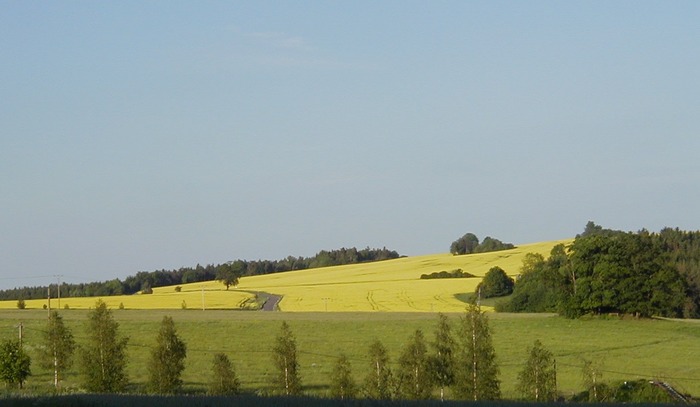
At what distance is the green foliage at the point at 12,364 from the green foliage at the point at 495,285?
70953mm

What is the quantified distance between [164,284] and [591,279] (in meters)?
100

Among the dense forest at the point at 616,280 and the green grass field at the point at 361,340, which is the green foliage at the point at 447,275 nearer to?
the dense forest at the point at 616,280

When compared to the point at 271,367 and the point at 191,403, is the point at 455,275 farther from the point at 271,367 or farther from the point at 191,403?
the point at 191,403

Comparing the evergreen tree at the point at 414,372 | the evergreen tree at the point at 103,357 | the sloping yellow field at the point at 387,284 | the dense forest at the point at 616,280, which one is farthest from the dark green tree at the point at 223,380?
the sloping yellow field at the point at 387,284

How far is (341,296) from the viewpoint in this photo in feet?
355

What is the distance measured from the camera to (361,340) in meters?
67.8

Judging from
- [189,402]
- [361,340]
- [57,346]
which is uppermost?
[189,402]

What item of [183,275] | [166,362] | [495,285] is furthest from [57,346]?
[183,275]

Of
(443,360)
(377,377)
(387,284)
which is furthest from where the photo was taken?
(387,284)

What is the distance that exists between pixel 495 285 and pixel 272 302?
25.0 meters

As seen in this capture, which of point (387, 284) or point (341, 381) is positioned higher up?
point (387, 284)

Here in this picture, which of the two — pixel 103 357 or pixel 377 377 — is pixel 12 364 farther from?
pixel 377 377

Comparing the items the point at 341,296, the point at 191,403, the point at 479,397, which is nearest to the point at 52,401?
the point at 191,403

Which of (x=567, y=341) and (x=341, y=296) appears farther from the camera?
(x=341, y=296)
